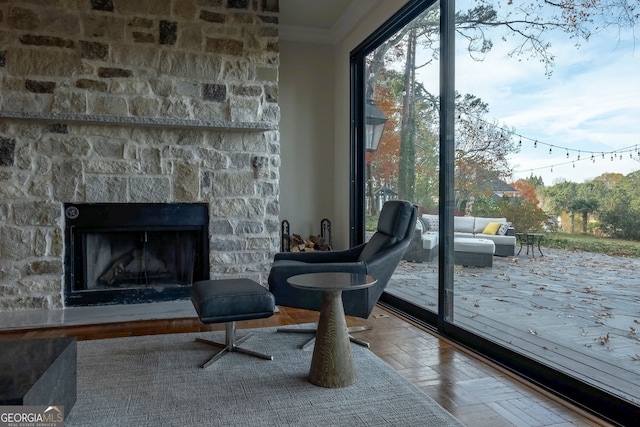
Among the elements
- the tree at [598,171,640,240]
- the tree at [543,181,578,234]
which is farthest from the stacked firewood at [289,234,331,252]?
the tree at [598,171,640,240]

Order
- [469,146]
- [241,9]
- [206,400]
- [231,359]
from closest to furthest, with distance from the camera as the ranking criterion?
1. [206,400]
2. [231,359]
3. [469,146]
4. [241,9]

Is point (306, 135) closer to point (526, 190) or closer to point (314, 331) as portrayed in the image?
point (314, 331)

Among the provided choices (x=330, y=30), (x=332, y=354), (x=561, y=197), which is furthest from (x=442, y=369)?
(x=330, y=30)

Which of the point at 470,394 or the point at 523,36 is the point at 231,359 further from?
the point at 523,36

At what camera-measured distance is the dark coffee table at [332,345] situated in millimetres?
2330

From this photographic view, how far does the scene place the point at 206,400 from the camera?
219 cm

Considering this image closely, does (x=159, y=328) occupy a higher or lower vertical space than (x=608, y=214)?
lower

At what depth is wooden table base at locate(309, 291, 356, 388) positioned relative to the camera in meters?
2.33

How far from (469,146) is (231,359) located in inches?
82.7

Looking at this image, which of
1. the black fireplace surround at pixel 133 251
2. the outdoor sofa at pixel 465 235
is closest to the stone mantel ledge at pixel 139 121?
the black fireplace surround at pixel 133 251

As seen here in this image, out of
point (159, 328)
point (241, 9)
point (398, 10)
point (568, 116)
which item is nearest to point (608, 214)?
point (568, 116)

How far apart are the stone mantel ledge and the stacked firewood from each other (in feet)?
4.34

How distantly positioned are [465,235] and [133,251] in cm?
283

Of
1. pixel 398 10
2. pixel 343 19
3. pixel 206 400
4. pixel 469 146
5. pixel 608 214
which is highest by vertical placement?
pixel 343 19
